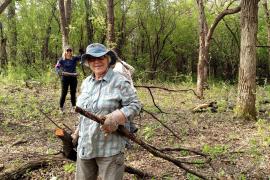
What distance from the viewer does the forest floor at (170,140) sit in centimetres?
592

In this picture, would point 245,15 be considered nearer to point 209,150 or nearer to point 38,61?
point 209,150

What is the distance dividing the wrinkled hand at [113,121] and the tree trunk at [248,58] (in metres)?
7.01

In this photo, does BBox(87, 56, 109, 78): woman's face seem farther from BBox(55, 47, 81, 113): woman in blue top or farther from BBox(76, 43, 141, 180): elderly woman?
BBox(55, 47, 81, 113): woman in blue top

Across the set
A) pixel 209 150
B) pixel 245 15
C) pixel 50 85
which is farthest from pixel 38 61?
pixel 209 150

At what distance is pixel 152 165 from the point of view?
630 centimetres

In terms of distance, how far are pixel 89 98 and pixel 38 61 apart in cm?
2516

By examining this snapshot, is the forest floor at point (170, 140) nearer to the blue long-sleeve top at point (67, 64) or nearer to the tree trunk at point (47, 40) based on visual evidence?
the blue long-sleeve top at point (67, 64)

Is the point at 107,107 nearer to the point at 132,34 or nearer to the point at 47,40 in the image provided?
the point at 47,40

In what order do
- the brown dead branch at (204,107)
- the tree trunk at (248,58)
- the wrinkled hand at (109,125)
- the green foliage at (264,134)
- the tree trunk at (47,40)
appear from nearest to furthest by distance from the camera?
the wrinkled hand at (109,125)
the green foliage at (264,134)
the tree trunk at (248,58)
the brown dead branch at (204,107)
the tree trunk at (47,40)

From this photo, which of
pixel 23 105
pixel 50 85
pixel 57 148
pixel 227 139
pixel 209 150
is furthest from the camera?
pixel 50 85

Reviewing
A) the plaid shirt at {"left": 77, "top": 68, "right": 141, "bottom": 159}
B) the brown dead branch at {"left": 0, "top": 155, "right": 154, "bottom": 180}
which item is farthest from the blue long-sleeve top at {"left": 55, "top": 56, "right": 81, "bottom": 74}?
the plaid shirt at {"left": 77, "top": 68, "right": 141, "bottom": 159}

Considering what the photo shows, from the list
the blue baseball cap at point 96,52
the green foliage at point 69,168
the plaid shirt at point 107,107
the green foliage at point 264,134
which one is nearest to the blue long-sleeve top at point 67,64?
the green foliage at point 264,134

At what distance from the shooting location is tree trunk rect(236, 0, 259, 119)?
983cm

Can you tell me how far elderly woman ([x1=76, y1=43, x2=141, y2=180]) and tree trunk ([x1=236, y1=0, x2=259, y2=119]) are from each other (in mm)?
6759
